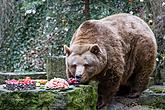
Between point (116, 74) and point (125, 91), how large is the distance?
1201 mm

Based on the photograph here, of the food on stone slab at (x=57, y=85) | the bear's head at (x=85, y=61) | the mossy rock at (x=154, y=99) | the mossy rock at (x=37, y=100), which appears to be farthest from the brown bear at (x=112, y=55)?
the mossy rock at (x=37, y=100)

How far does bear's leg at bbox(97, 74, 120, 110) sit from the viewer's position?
6.69 meters

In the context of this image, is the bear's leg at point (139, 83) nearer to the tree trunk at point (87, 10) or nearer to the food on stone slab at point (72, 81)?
the food on stone slab at point (72, 81)

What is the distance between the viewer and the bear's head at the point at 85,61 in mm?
6043

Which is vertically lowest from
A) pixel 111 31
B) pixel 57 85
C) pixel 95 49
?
pixel 57 85

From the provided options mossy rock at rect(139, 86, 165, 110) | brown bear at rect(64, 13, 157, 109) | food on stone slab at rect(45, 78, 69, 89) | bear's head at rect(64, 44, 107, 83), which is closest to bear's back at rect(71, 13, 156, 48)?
brown bear at rect(64, 13, 157, 109)

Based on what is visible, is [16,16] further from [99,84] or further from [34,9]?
[99,84]

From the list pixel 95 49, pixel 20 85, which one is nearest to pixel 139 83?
pixel 95 49

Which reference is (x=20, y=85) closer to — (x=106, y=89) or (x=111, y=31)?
(x=106, y=89)

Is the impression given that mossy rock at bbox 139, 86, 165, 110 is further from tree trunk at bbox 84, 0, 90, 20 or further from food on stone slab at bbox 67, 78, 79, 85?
tree trunk at bbox 84, 0, 90, 20

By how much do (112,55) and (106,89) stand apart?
507 mm

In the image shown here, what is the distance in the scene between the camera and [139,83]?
7.57 meters

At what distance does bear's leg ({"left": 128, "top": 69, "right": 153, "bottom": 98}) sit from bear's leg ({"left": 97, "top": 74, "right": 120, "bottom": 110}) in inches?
34.4

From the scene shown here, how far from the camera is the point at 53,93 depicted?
16.9 ft
